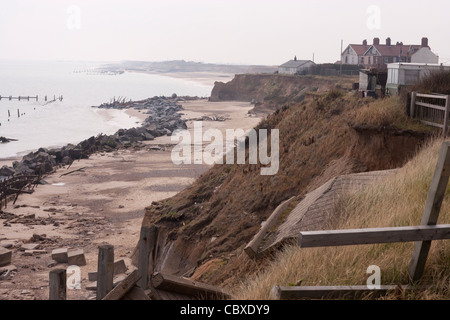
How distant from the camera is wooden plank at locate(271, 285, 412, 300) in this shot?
5.71m

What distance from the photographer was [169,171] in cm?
3872

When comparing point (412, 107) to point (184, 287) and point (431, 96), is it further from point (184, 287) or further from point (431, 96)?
point (184, 287)

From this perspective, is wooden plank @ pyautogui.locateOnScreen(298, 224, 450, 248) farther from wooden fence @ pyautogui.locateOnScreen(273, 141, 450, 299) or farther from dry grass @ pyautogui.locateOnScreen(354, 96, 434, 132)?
dry grass @ pyautogui.locateOnScreen(354, 96, 434, 132)

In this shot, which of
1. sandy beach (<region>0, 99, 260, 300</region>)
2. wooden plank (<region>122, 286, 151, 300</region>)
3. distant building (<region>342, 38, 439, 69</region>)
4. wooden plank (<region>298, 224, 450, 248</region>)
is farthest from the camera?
distant building (<region>342, 38, 439, 69</region>)

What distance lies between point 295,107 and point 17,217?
1362 cm

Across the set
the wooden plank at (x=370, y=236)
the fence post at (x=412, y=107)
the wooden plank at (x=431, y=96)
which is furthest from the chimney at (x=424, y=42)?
the wooden plank at (x=370, y=236)

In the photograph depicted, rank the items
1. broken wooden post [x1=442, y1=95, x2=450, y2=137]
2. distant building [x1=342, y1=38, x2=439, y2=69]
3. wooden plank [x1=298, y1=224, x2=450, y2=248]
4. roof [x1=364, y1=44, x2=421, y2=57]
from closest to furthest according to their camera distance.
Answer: wooden plank [x1=298, y1=224, x2=450, y2=248] → broken wooden post [x1=442, y1=95, x2=450, y2=137] → distant building [x1=342, y1=38, x2=439, y2=69] → roof [x1=364, y1=44, x2=421, y2=57]

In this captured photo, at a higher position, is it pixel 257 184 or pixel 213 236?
pixel 257 184

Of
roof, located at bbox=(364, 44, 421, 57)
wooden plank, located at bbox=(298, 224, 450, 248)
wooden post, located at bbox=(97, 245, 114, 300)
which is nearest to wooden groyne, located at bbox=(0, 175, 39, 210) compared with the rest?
wooden post, located at bbox=(97, 245, 114, 300)

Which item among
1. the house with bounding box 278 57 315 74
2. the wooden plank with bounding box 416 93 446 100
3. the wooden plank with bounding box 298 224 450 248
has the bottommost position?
the wooden plank with bounding box 298 224 450 248

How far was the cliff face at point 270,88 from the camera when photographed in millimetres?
80938

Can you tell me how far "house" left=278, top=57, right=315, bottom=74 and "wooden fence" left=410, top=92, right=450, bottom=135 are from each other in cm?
8779
